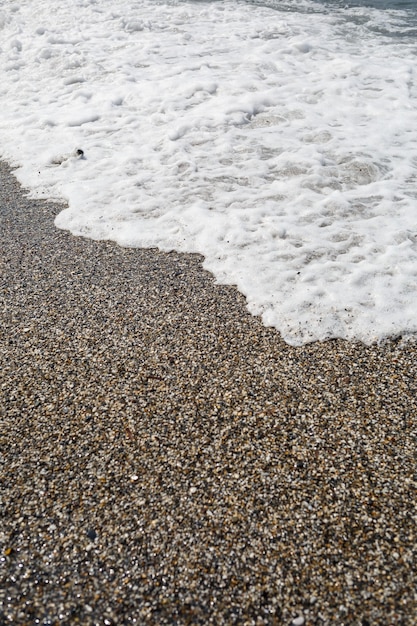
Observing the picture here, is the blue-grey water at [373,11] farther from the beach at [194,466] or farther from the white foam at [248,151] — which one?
the beach at [194,466]

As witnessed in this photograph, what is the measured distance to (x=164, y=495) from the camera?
7.23 feet

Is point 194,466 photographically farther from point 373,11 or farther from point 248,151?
point 373,11

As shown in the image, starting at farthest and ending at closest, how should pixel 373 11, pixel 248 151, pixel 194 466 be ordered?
1. pixel 373 11
2. pixel 248 151
3. pixel 194 466

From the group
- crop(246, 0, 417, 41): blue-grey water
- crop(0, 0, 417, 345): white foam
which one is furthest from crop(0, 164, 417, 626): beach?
crop(246, 0, 417, 41): blue-grey water

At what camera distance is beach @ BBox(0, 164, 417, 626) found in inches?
73.7

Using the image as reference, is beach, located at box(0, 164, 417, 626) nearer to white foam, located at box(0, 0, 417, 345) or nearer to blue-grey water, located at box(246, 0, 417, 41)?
white foam, located at box(0, 0, 417, 345)

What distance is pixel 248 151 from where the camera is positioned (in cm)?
541

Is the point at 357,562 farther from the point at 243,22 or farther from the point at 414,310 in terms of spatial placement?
the point at 243,22

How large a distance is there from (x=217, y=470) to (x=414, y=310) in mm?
1723

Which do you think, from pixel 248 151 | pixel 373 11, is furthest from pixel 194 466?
Answer: pixel 373 11

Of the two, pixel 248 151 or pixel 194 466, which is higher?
pixel 248 151

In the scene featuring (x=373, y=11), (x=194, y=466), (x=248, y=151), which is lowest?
(x=194, y=466)

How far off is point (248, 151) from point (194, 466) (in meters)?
3.89

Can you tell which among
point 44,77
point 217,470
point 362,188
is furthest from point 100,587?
point 44,77
